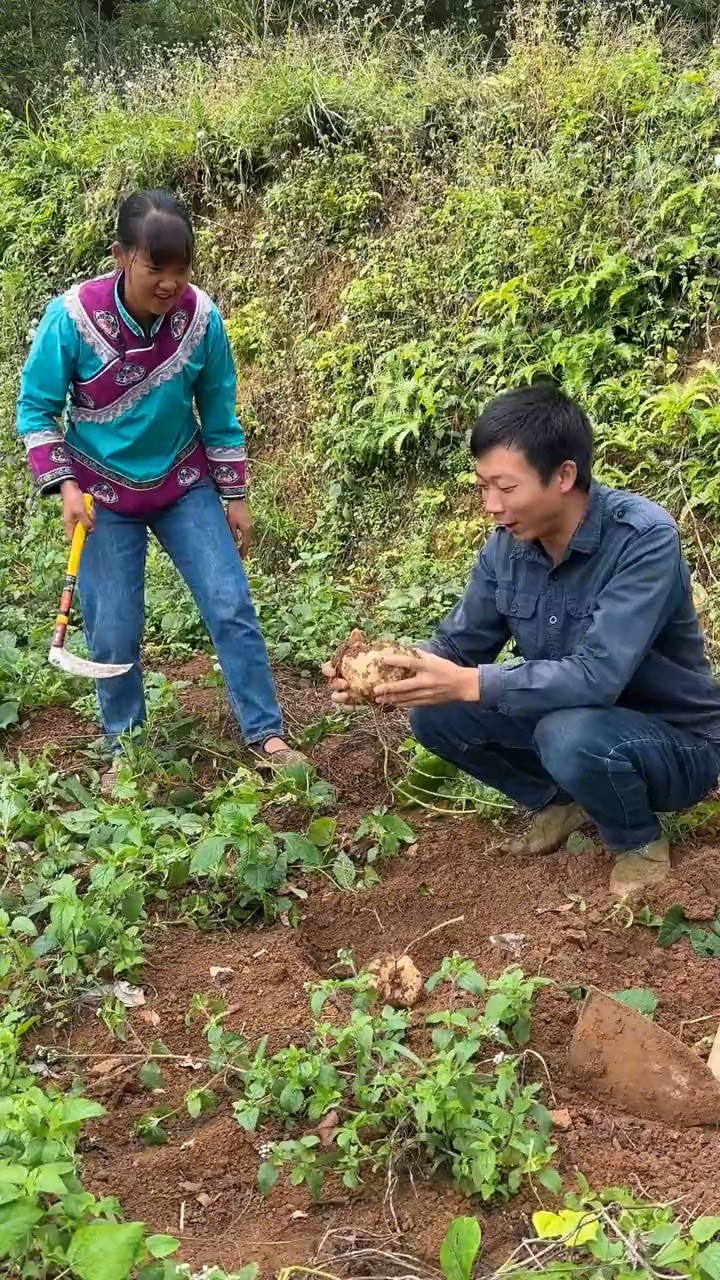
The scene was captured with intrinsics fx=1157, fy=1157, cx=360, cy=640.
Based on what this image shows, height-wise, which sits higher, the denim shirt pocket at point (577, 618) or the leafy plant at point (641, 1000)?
the denim shirt pocket at point (577, 618)

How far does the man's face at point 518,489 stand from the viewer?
2777 mm

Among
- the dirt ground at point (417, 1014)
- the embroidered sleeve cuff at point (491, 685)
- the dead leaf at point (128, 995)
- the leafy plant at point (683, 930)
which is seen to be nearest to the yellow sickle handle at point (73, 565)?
the dirt ground at point (417, 1014)

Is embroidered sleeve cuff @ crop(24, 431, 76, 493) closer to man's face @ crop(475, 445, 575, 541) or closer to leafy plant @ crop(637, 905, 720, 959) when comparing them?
man's face @ crop(475, 445, 575, 541)

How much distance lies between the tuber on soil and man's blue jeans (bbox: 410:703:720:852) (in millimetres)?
303

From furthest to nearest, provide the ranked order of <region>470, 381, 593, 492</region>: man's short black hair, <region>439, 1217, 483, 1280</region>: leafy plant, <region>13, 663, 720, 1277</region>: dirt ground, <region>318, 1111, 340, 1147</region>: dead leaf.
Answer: <region>470, 381, 593, 492</region>: man's short black hair → <region>318, 1111, 340, 1147</region>: dead leaf → <region>13, 663, 720, 1277</region>: dirt ground → <region>439, 1217, 483, 1280</region>: leafy plant

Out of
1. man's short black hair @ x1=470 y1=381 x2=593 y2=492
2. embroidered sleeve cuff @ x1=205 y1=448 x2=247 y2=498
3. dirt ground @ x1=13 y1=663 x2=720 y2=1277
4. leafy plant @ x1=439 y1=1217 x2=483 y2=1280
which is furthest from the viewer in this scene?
embroidered sleeve cuff @ x1=205 y1=448 x2=247 y2=498

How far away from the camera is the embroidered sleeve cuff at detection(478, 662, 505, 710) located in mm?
2881

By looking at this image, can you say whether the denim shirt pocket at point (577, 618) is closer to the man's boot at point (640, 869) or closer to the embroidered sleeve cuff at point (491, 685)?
the embroidered sleeve cuff at point (491, 685)

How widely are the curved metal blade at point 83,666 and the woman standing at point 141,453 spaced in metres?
0.13

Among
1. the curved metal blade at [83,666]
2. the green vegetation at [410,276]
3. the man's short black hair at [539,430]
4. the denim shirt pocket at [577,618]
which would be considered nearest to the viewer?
the man's short black hair at [539,430]

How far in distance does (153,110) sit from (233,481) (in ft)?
17.8

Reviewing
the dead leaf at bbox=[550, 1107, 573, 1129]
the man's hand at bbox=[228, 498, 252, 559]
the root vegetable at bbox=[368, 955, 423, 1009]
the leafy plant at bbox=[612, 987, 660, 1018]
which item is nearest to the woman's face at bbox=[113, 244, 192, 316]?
the man's hand at bbox=[228, 498, 252, 559]

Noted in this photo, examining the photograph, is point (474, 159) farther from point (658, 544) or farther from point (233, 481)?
point (658, 544)

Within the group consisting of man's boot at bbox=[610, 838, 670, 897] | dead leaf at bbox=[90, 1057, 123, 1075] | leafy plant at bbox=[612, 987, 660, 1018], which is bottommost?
man's boot at bbox=[610, 838, 670, 897]
